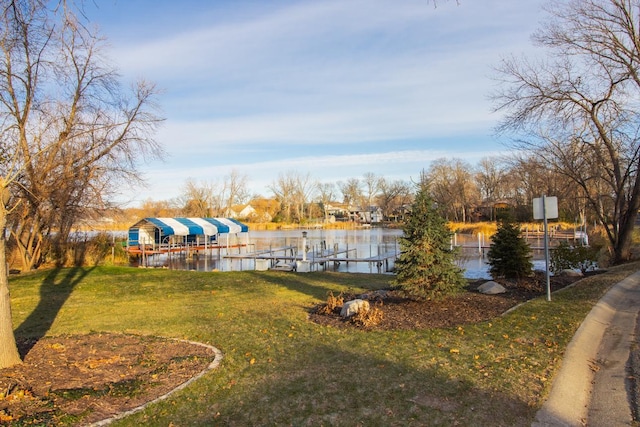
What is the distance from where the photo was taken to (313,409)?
405 centimetres

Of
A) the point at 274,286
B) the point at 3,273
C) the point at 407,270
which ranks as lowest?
the point at 274,286

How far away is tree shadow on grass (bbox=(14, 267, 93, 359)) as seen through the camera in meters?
7.13

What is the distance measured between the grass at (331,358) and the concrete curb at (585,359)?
0.12 metres

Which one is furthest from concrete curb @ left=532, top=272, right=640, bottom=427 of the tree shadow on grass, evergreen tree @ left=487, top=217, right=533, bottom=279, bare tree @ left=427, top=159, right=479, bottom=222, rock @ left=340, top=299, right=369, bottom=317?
bare tree @ left=427, top=159, right=479, bottom=222

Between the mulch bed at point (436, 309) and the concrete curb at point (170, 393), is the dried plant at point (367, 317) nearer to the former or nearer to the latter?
the mulch bed at point (436, 309)

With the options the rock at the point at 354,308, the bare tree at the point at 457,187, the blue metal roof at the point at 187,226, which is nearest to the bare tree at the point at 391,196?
the bare tree at the point at 457,187

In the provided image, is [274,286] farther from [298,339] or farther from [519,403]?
[519,403]

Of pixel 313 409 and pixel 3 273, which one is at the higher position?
pixel 3 273

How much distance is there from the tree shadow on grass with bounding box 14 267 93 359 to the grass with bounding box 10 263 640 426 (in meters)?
0.07

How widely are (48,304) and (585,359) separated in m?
10.9

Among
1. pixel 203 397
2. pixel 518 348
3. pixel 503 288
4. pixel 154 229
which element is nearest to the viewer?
pixel 203 397

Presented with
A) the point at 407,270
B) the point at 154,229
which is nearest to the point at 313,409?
the point at 407,270

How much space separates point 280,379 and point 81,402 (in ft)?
6.45

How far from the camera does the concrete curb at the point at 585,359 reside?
3.97 meters
